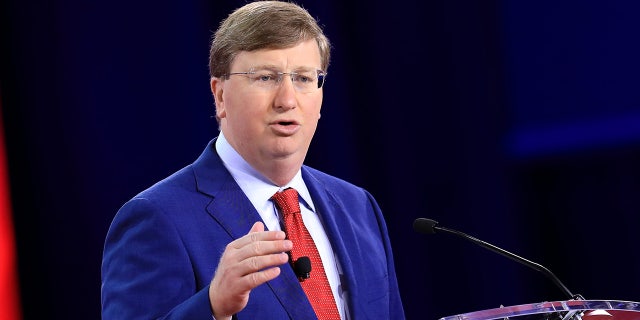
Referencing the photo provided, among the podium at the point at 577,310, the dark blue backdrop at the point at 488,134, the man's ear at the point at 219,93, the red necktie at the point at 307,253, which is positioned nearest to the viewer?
the podium at the point at 577,310

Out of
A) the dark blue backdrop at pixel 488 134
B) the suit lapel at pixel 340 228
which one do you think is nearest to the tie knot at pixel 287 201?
the suit lapel at pixel 340 228

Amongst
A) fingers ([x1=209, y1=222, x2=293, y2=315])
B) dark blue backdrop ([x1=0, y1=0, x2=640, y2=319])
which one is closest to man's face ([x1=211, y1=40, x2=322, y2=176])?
fingers ([x1=209, y1=222, x2=293, y2=315])

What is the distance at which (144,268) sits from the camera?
1952 millimetres

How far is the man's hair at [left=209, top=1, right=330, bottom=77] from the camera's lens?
2.11 m

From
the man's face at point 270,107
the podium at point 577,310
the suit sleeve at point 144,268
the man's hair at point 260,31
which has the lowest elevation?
the podium at point 577,310

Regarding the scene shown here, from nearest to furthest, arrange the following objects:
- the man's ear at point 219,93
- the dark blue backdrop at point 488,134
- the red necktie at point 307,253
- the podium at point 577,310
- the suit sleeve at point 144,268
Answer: the podium at point 577,310
the suit sleeve at point 144,268
the red necktie at point 307,253
the man's ear at point 219,93
the dark blue backdrop at point 488,134

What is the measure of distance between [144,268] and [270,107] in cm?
44

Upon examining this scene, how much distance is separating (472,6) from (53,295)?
1.87m

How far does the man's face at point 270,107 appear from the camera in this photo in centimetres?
211

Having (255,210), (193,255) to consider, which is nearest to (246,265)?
(193,255)

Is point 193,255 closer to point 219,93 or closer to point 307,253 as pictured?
point 307,253

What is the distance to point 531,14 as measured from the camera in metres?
3.86

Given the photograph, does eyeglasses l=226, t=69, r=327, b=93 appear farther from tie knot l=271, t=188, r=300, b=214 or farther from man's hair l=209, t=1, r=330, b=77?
tie knot l=271, t=188, r=300, b=214

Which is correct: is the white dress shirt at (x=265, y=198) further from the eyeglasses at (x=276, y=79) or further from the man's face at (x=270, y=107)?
the eyeglasses at (x=276, y=79)
